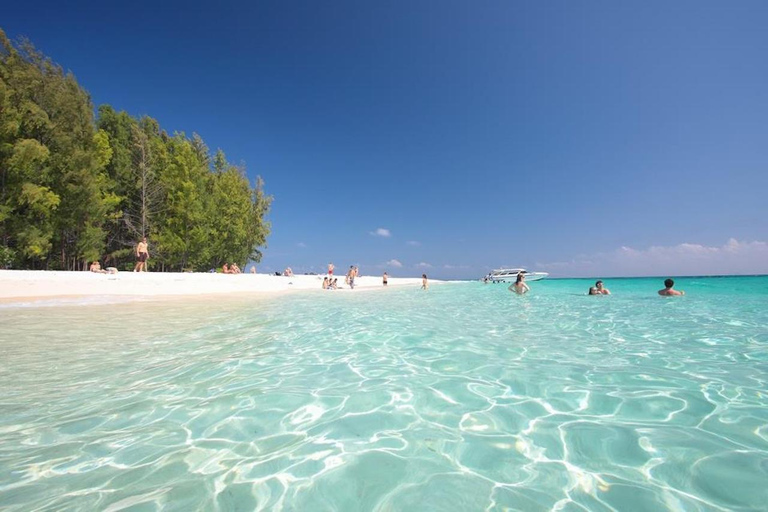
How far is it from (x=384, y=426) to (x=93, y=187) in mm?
32931

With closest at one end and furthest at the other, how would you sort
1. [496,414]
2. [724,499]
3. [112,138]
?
[724,499], [496,414], [112,138]

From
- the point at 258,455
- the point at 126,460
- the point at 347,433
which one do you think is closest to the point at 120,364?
the point at 126,460

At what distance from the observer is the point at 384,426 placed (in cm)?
340

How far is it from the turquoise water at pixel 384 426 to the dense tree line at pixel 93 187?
2372 centimetres

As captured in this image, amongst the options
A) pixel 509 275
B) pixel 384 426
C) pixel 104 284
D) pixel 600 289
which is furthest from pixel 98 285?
pixel 509 275

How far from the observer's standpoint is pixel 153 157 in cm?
3378

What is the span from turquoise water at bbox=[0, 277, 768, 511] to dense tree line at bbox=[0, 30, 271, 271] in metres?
23.7

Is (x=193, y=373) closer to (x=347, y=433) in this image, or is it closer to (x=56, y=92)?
(x=347, y=433)

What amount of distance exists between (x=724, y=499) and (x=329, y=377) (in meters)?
4.21

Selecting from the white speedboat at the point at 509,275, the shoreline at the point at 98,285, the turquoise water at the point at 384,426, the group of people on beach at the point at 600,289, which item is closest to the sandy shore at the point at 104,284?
the shoreline at the point at 98,285

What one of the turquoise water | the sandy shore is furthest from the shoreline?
the turquoise water

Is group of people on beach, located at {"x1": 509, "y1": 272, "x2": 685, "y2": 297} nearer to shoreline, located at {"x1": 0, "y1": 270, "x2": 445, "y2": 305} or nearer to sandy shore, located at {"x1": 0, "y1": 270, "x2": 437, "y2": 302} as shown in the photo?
sandy shore, located at {"x1": 0, "y1": 270, "x2": 437, "y2": 302}

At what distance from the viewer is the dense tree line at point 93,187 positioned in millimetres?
22375

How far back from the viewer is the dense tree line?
22.4 metres
